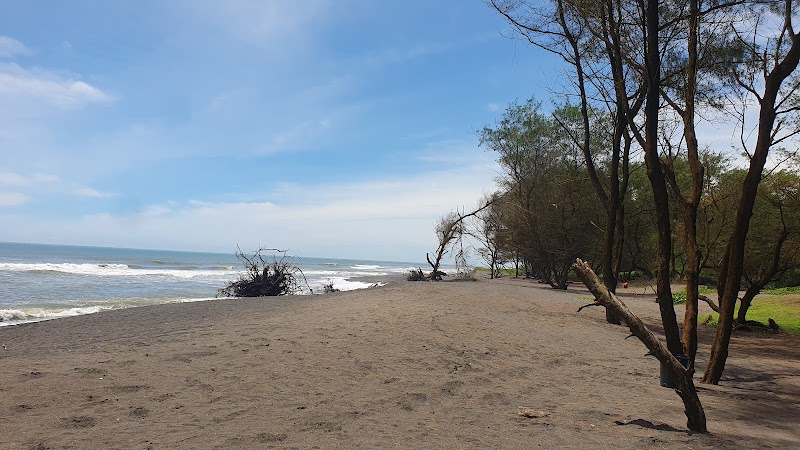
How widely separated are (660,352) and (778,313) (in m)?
16.1

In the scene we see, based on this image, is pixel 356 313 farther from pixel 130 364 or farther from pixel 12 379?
pixel 12 379

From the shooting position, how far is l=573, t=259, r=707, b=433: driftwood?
440 centimetres

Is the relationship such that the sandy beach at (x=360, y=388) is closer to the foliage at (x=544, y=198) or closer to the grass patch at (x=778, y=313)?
the grass patch at (x=778, y=313)

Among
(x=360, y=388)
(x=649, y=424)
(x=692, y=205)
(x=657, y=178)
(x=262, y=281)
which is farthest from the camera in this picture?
(x=262, y=281)

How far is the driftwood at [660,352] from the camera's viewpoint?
440 centimetres

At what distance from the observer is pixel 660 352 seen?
4.52 m

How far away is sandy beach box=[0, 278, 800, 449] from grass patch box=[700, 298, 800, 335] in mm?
4271

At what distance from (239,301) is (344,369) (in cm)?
980

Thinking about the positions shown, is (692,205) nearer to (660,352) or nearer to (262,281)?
(660,352)

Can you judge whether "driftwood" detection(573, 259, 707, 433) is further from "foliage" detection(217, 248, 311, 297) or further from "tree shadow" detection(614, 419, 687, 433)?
"foliage" detection(217, 248, 311, 297)

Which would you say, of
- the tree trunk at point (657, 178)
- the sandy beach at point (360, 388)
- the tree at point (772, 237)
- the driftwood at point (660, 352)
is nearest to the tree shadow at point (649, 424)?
the sandy beach at point (360, 388)

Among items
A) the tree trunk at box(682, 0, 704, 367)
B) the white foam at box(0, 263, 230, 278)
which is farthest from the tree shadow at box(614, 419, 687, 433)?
the white foam at box(0, 263, 230, 278)

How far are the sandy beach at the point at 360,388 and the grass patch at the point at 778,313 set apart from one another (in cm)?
427

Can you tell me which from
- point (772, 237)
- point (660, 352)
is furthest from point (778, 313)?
point (660, 352)
